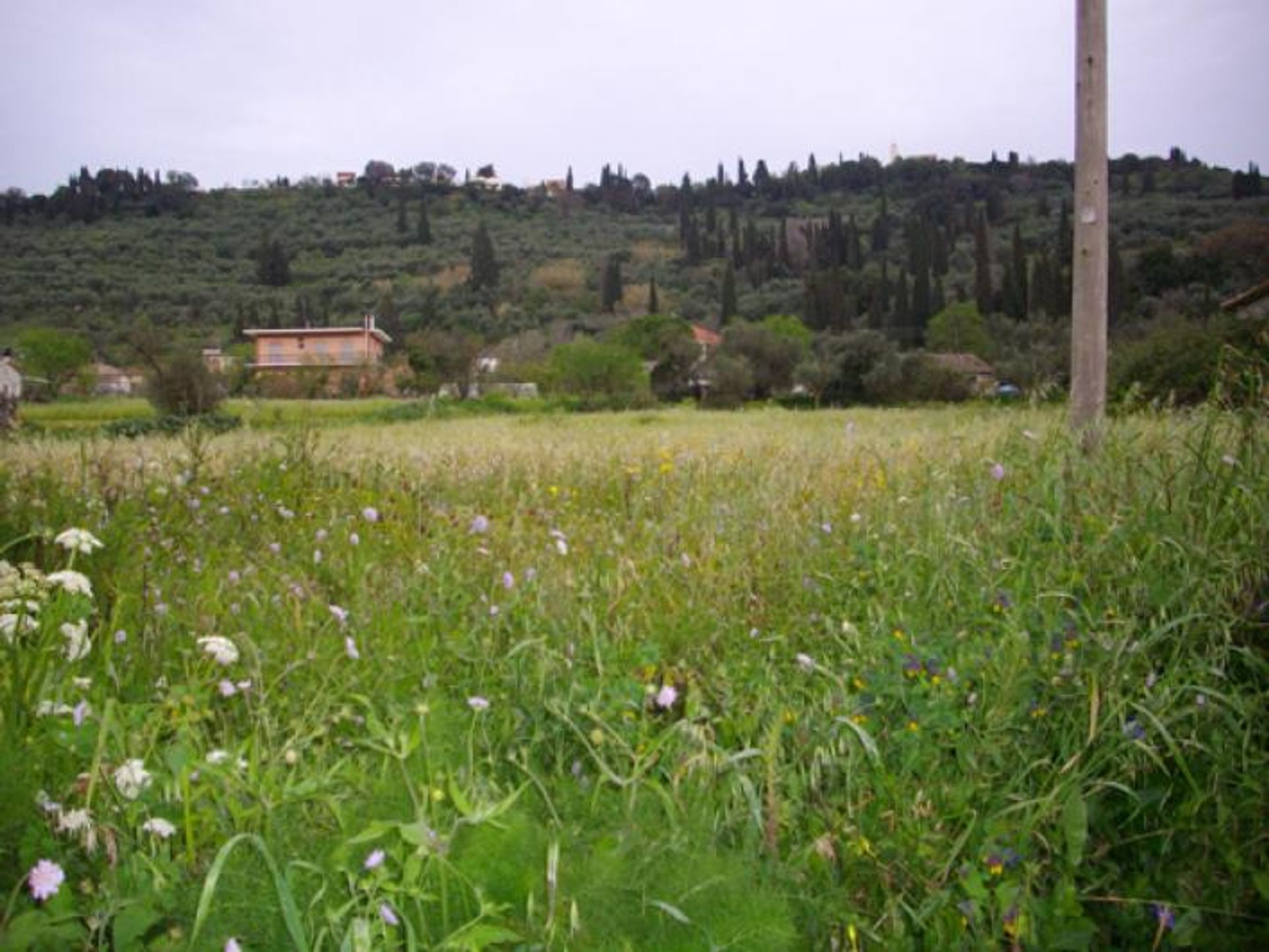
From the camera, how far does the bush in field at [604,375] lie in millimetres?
45062

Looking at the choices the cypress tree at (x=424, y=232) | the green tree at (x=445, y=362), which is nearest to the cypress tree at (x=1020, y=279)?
the green tree at (x=445, y=362)

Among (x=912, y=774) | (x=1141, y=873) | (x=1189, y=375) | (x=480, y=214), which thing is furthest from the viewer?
(x=480, y=214)

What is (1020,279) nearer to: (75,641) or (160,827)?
(75,641)

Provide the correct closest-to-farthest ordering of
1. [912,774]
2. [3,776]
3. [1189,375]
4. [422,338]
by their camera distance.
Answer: [3,776]
[912,774]
[1189,375]
[422,338]

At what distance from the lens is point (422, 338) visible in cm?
5019

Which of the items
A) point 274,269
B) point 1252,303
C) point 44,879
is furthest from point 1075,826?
point 274,269

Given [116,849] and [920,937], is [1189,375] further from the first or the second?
[116,849]

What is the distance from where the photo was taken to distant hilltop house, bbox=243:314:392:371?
5006 centimetres

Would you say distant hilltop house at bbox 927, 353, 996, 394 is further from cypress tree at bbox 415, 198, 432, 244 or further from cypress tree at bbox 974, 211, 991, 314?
cypress tree at bbox 415, 198, 432, 244

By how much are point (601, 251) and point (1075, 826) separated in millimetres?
118720

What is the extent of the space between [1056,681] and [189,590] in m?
3.21

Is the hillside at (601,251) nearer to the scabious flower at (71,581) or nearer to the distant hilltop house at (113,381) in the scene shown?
the distant hilltop house at (113,381)

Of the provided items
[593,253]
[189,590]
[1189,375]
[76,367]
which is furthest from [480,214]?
[189,590]

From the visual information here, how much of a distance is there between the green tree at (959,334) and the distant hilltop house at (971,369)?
5358 mm
